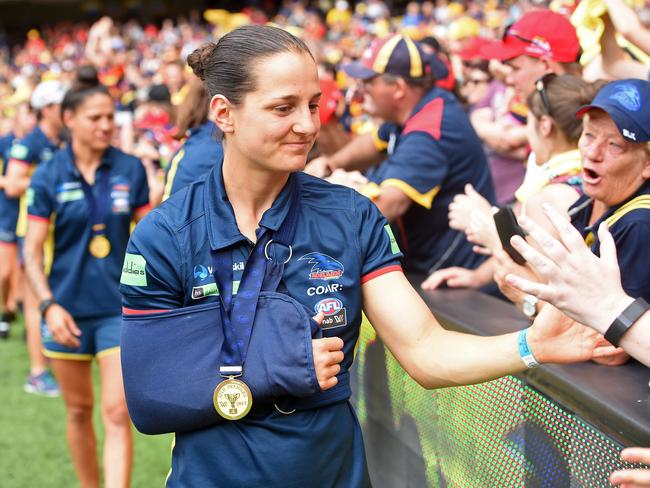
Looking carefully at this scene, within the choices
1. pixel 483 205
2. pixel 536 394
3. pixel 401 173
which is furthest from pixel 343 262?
pixel 401 173

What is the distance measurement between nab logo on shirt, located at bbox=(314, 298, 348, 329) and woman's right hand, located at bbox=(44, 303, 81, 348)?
2449 mm

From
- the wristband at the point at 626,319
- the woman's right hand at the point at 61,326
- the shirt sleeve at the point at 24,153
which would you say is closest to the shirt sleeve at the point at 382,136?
the woman's right hand at the point at 61,326

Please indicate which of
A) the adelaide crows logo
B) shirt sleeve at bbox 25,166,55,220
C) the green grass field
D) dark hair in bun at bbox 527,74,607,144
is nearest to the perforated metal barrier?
the adelaide crows logo

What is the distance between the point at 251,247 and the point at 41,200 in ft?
8.75

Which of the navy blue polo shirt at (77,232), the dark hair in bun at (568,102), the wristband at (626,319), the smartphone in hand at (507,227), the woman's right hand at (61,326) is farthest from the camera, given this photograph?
the navy blue polo shirt at (77,232)

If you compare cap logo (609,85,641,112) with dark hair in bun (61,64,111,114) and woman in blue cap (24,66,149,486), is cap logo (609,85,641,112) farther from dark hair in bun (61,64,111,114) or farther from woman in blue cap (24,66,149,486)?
dark hair in bun (61,64,111,114)

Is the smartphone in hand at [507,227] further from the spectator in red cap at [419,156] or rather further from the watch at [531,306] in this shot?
the spectator in red cap at [419,156]

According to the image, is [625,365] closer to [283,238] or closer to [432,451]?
[432,451]

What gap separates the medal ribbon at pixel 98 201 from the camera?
4.51 metres

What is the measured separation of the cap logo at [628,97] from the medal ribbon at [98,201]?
2.83 m

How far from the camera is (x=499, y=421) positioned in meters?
2.55

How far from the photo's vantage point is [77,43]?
95.8 feet

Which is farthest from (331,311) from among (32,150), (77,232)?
(32,150)

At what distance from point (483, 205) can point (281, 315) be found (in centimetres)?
162
